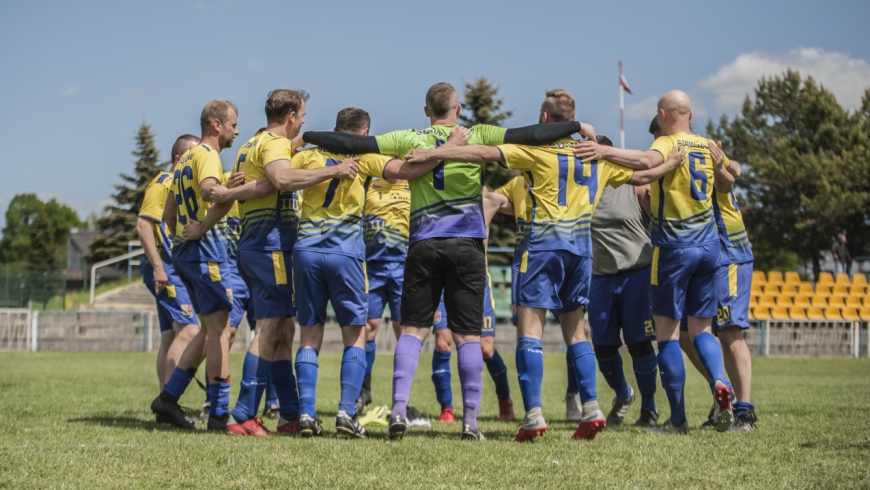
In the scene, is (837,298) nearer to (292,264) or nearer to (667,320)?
(667,320)

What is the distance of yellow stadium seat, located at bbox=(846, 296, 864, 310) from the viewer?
2367 centimetres

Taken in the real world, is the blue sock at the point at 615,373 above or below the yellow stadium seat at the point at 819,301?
below

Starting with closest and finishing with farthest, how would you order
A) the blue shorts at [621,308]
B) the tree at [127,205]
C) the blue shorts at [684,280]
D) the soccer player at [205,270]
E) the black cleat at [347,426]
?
the black cleat at [347,426] < the blue shorts at [684,280] < the soccer player at [205,270] < the blue shorts at [621,308] < the tree at [127,205]

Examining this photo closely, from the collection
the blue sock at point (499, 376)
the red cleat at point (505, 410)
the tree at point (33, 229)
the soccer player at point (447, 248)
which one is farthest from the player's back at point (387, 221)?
the tree at point (33, 229)

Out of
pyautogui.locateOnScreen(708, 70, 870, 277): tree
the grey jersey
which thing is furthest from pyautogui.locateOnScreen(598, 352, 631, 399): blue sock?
pyautogui.locateOnScreen(708, 70, 870, 277): tree

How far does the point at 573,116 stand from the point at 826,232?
41.4 metres

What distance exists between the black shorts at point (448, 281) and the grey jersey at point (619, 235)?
75.9 inches

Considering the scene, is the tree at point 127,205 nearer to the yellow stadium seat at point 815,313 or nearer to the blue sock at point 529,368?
the yellow stadium seat at point 815,313

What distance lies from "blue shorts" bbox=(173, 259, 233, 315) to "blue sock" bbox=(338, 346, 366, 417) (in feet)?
3.81

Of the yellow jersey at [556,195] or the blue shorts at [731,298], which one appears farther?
the blue shorts at [731,298]

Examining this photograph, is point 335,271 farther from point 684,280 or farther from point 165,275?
point 684,280

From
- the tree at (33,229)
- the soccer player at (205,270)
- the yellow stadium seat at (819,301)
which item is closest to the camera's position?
the soccer player at (205,270)

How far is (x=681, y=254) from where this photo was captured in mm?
6691

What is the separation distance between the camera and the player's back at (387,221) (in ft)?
28.3
